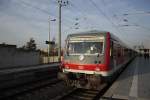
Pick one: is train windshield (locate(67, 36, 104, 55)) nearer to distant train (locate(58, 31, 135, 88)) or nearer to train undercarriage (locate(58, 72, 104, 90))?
distant train (locate(58, 31, 135, 88))

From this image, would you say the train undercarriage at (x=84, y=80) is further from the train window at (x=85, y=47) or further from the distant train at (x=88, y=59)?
the train window at (x=85, y=47)

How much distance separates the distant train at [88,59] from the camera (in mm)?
8766

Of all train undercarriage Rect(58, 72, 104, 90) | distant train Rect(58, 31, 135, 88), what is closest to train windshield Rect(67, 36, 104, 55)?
distant train Rect(58, 31, 135, 88)

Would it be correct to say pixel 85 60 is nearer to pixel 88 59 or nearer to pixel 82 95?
pixel 88 59

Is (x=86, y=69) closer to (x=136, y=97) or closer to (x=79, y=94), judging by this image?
(x=79, y=94)

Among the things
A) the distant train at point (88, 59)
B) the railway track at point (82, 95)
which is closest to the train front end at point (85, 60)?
the distant train at point (88, 59)

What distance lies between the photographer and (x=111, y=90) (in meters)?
8.60

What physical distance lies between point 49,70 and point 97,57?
26.6 feet

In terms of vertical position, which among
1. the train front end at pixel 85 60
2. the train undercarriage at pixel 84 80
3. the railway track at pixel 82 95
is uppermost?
the train front end at pixel 85 60

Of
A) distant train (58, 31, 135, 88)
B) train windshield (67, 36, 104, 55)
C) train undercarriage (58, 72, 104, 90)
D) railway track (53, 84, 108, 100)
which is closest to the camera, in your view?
railway track (53, 84, 108, 100)

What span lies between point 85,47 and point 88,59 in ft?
2.08

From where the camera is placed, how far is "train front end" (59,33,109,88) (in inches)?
345

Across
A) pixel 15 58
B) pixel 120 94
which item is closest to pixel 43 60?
pixel 15 58

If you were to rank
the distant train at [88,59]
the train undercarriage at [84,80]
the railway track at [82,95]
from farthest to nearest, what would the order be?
the distant train at [88,59]
the train undercarriage at [84,80]
the railway track at [82,95]
